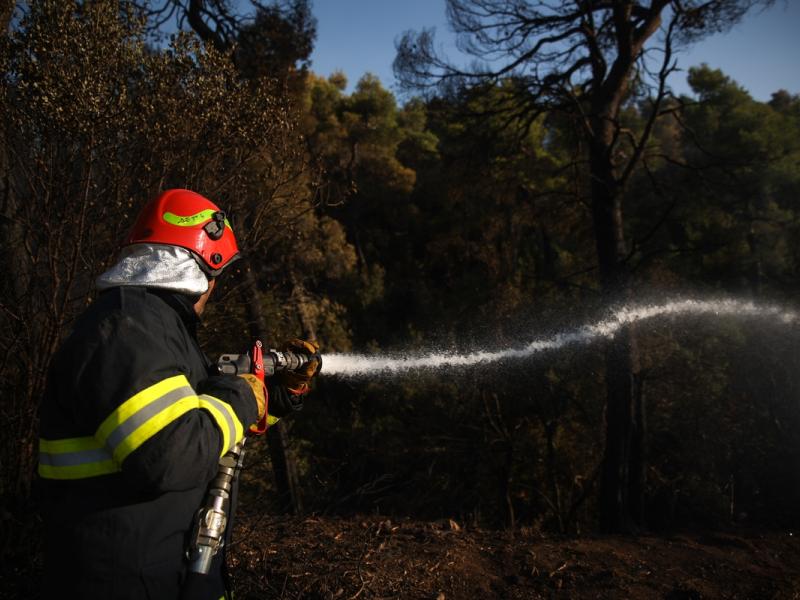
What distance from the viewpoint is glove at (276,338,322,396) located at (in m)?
2.87

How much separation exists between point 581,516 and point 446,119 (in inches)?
432

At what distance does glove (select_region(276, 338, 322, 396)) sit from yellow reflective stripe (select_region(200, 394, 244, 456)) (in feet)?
2.78

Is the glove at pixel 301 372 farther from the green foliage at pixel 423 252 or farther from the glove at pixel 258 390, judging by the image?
the green foliage at pixel 423 252

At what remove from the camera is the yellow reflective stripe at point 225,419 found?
1923mm

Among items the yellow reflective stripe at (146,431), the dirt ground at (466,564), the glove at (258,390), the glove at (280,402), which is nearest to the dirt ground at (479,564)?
the dirt ground at (466,564)

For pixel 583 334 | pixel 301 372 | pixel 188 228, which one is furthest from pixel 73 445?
pixel 583 334

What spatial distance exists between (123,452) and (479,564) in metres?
3.47

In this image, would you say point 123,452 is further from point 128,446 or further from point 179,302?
point 179,302

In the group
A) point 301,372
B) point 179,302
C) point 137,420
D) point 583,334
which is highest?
point 179,302

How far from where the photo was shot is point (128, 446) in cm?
171

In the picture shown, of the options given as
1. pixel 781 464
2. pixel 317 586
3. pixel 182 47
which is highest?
pixel 182 47

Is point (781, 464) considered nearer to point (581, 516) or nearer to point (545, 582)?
point (581, 516)

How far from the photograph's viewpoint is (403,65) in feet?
32.9

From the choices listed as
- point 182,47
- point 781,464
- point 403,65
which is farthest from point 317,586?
point 781,464
